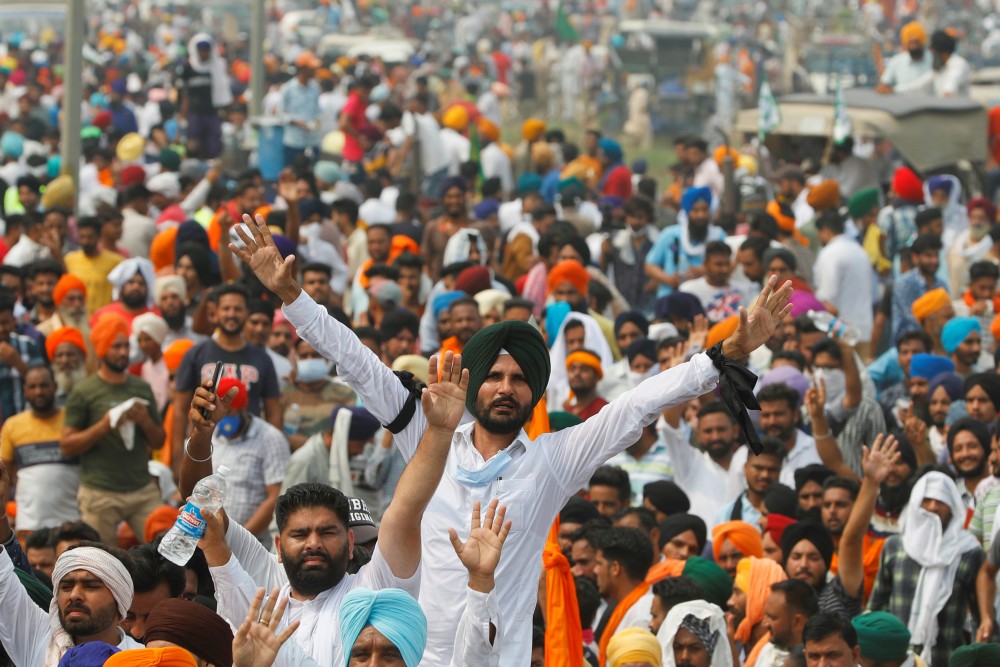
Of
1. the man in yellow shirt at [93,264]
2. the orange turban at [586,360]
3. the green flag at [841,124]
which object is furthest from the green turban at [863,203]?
the man in yellow shirt at [93,264]

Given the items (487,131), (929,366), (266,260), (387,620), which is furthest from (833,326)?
(487,131)

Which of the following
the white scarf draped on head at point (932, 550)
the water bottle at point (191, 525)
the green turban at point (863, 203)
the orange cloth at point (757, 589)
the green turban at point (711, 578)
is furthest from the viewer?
the green turban at point (863, 203)

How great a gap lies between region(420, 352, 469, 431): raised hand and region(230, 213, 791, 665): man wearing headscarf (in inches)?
12.9

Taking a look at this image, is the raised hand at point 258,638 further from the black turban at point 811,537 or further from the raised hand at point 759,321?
the black turban at point 811,537

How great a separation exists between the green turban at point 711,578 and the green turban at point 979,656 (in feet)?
4.19

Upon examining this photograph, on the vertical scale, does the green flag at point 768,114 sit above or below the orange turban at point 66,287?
above

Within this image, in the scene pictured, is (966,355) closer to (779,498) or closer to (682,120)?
Answer: (779,498)

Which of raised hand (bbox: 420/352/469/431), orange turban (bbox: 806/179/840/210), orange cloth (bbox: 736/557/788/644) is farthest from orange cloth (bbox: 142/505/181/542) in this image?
orange turban (bbox: 806/179/840/210)

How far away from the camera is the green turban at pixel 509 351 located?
543 cm

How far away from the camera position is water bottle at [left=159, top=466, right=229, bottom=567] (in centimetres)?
525

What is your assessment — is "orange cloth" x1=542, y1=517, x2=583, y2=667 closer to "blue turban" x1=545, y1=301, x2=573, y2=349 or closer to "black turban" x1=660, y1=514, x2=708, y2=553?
"black turban" x1=660, y1=514, x2=708, y2=553

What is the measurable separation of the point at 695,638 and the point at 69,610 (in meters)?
2.40

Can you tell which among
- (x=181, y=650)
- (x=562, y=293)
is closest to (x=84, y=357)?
(x=562, y=293)

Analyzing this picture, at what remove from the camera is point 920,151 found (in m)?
15.4
